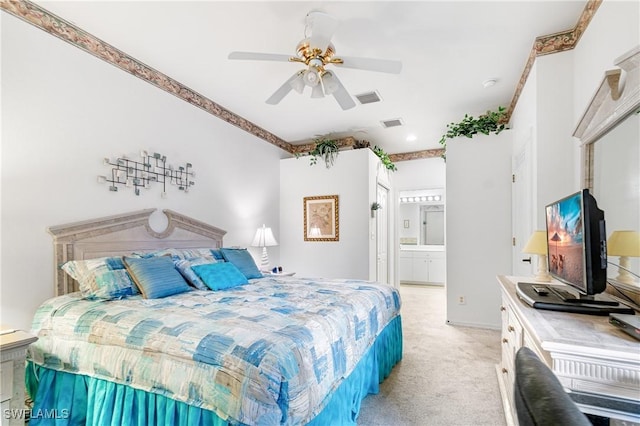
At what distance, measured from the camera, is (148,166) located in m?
2.95

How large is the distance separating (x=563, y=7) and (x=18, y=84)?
3.93 metres

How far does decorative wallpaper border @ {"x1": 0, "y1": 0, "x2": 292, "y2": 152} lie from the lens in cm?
214

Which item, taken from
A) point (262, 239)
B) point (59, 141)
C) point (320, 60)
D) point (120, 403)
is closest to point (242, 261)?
point (262, 239)

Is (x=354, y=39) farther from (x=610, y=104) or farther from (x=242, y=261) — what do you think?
(x=242, y=261)

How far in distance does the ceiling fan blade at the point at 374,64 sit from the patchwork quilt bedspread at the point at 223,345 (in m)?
1.71

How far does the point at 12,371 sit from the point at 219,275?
4.37ft

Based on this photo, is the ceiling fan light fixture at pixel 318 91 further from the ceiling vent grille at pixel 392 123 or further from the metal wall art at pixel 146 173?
the ceiling vent grille at pixel 392 123

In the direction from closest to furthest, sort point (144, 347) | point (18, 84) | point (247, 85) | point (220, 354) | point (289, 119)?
1. point (220, 354)
2. point (144, 347)
3. point (18, 84)
4. point (247, 85)
5. point (289, 119)

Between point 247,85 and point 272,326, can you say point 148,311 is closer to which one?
point 272,326

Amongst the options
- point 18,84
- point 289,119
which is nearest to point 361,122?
point 289,119

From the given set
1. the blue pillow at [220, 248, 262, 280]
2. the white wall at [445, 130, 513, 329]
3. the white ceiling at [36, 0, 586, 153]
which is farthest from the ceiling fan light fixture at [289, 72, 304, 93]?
the white wall at [445, 130, 513, 329]

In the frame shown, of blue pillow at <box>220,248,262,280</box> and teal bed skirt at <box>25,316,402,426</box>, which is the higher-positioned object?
blue pillow at <box>220,248,262,280</box>

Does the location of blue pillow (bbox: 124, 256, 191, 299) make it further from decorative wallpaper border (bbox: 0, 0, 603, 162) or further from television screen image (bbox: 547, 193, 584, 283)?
television screen image (bbox: 547, 193, 584, 283)

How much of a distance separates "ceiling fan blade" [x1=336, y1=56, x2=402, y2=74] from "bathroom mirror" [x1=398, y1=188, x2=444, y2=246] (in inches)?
189
